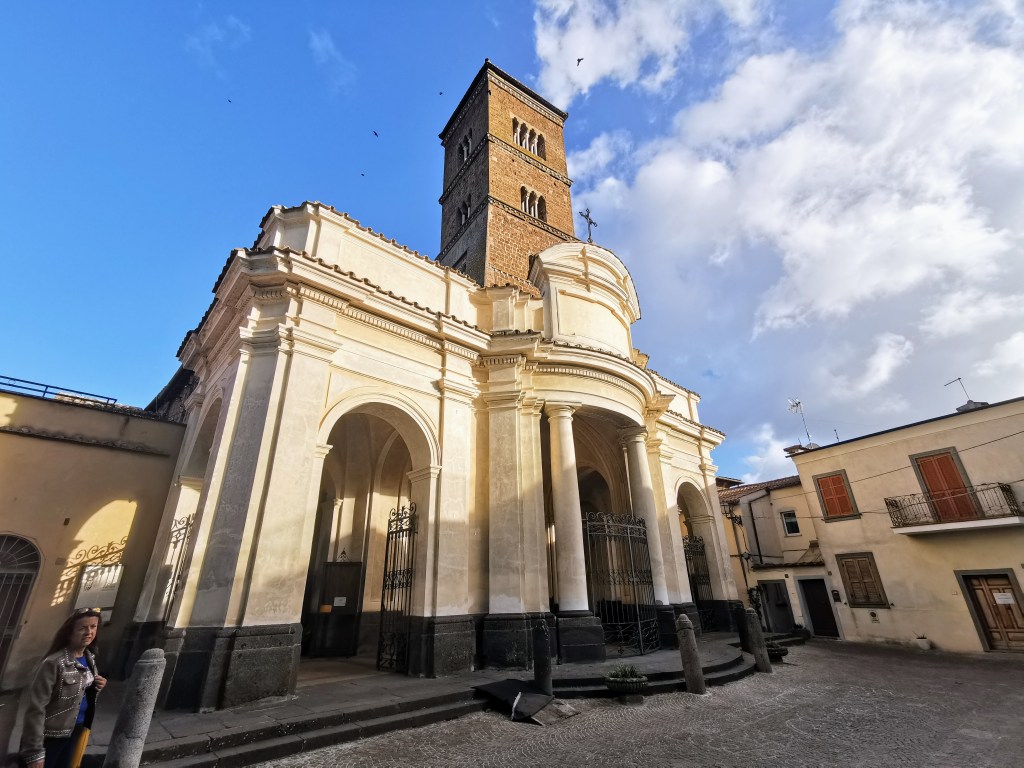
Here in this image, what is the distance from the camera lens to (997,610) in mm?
12602

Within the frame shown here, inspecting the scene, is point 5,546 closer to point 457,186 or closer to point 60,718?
point 60,718

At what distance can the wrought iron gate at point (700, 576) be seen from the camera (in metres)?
14.7

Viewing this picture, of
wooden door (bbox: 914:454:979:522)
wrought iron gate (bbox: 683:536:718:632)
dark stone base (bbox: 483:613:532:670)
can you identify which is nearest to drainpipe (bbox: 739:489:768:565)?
wrought iron gate (bbox: 683:536:718:632)

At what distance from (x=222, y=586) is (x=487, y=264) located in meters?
13.6

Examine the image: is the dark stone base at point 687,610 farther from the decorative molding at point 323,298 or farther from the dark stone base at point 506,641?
the decorative molding at point 323,298

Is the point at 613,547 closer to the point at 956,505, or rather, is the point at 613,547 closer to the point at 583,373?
the point at 583,373

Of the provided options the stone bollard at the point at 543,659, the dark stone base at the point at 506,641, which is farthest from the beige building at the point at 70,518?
the stone bollard at the point at 543,659

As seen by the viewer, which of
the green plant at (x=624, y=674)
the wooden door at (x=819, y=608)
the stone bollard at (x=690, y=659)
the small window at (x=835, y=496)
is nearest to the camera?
the green plant at (x=624, y=674)

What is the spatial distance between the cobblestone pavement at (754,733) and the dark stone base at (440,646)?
66.5 inches

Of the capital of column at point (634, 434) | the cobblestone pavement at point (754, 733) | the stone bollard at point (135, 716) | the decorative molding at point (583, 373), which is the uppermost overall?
the decorative molding at point (583, 373)

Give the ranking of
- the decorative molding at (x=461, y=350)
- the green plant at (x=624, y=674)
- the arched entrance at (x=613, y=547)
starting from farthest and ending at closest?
1. the arched entrance at (x=613, y=547)
2. the decorative molding at (x=461, y=350)
3. the green plant at (x=624, y=674)

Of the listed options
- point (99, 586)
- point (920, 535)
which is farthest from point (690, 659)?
point (920, 535)

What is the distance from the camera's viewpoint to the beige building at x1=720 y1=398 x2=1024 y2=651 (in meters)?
12.6

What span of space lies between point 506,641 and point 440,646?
1.20 meters
